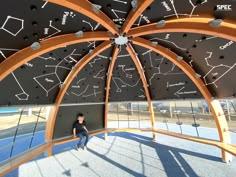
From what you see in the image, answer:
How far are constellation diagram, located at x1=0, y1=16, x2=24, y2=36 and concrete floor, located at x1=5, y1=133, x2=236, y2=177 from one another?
558cm

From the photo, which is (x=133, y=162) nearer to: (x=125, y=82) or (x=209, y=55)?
(x=125, y=82)

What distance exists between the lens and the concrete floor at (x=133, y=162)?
26.0 feet

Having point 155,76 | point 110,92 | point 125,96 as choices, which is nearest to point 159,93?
point 155,76

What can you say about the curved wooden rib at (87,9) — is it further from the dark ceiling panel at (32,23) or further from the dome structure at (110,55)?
the dark ceiling panel at (32,23)

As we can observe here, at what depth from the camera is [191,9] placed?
545cm

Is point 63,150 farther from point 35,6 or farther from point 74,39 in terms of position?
point 35,6

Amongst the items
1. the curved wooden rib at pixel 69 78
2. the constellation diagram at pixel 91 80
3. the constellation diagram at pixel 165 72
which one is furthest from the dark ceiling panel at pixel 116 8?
the constellation diagram at pixel 91 80

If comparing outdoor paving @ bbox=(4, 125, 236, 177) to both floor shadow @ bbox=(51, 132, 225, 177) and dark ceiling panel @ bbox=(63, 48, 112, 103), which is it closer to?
floor shadow @ bbox=(51, 132, 225, 177)

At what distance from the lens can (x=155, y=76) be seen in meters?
11.1

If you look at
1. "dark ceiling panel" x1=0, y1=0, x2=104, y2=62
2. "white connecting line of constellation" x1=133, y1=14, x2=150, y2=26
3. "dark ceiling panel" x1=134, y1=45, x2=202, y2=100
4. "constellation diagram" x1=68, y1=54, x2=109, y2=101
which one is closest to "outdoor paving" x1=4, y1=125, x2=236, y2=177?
"dark ceiling panel" x1=134, y1=45, x2=202, y2=100

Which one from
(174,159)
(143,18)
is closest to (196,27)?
(143,18)

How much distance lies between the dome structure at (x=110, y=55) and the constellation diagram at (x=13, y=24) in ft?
0.08

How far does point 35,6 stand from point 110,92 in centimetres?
855

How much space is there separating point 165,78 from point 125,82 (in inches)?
100
